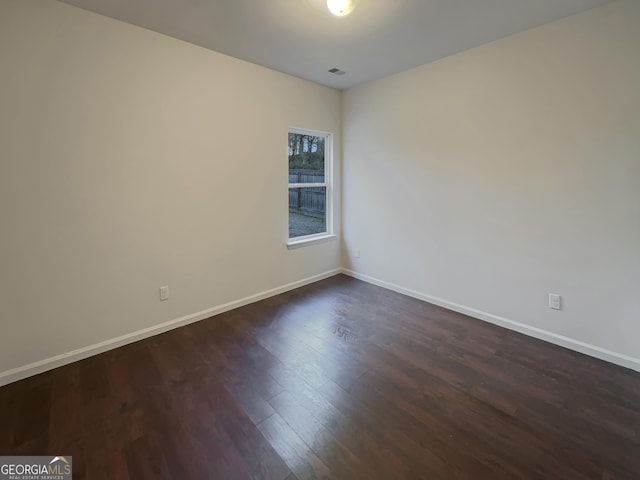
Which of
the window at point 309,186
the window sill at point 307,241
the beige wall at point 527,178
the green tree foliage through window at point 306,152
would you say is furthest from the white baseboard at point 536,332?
the green tree foliage through window at point 306,152

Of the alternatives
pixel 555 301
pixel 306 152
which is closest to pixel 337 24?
pixel 306 152

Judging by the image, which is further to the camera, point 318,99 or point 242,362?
point 318,99

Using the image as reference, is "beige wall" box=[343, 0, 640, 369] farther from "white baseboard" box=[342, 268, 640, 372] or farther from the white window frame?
the white window frame

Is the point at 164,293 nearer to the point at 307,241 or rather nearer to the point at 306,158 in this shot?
the point at 307,241

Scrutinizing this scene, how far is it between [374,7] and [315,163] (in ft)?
6.79

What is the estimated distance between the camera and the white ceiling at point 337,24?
2.04 meters

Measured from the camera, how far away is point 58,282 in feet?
7.02

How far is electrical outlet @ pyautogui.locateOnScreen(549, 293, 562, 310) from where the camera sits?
7.98 ft

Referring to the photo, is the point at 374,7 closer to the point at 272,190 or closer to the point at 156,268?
the point at 272,190

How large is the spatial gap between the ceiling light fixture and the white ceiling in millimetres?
148

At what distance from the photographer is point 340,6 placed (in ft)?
6.21

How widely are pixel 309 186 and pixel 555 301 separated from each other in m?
2.88

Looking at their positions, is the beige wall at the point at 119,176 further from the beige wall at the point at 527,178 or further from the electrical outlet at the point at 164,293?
the beige wall at the point at 527,178

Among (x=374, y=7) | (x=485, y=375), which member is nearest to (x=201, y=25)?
(x=374, y=7)
